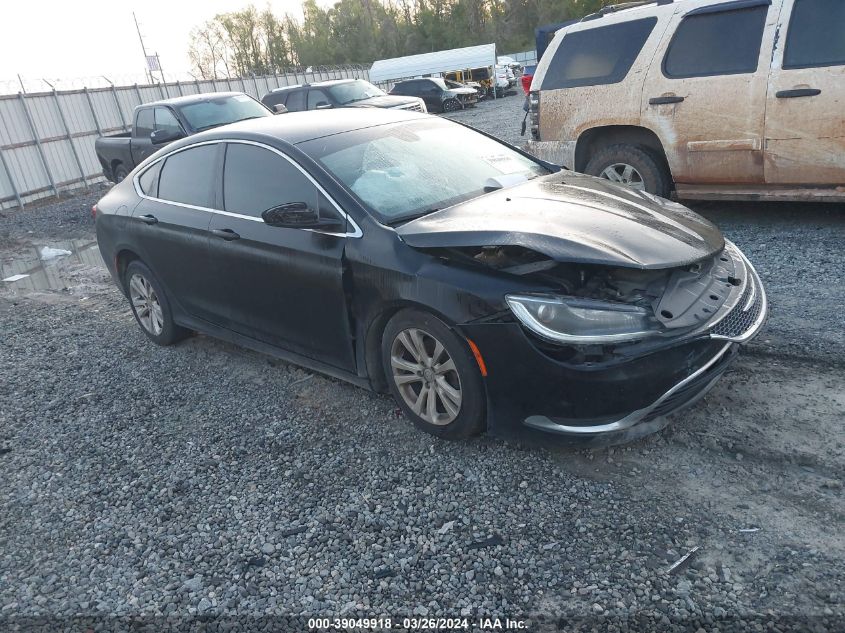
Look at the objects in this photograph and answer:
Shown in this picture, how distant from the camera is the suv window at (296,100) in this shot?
1606 centimetres

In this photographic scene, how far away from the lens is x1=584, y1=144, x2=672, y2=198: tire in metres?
6.45

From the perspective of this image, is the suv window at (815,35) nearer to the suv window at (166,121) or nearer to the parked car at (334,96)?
the suv window at (166,121)

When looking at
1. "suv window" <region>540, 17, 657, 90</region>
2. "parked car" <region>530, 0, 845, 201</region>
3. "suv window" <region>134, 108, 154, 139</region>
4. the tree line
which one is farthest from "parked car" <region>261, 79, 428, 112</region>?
the tree line

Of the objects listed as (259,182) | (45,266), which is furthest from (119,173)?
(259,182)

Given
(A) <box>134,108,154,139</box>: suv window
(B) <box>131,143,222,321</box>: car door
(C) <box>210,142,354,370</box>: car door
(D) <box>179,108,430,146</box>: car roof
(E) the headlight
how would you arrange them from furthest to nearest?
(A) <box>134,108,154,139</box>: suv window → (B) <box>131,143,222,321</box>: car door → (D) <box>179,108,430,146</box>: car roof → (C) <box>210,142,354,370</box>: car door → (E) the headlight

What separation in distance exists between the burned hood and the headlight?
0.20 metres

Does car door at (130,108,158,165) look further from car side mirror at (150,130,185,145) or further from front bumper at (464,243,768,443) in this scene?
front bumper at (464,243,768,443)

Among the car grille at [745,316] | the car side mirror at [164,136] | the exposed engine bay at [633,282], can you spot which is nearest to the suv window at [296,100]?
the car side mirror at [164,136]

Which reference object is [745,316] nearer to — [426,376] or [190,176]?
[426,376]

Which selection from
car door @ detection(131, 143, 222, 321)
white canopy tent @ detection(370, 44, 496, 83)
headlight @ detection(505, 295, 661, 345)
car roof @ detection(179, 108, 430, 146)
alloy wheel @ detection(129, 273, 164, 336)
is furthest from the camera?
white canopy tent @ detection(370, 44, 496, 83)

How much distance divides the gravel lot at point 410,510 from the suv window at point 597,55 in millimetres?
3081

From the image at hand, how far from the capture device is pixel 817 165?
5562mm

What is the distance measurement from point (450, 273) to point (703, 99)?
4.13 metres

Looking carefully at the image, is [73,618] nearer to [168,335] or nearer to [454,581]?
[454,581]
